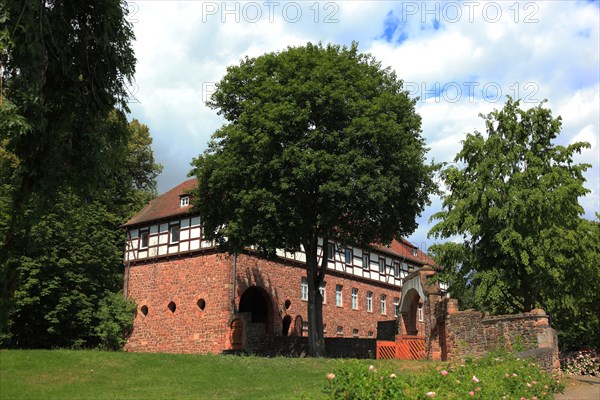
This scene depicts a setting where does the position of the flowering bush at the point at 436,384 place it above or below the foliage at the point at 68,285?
below

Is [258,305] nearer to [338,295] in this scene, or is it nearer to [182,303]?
[182,303]

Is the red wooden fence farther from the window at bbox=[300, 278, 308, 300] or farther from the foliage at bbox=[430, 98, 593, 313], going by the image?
the window at bbox=[300, 278, 308, 300]

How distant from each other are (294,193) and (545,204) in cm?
890

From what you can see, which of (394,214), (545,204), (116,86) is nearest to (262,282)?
(394,214)

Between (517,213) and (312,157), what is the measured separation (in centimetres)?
722

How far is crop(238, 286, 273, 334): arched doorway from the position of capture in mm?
33422

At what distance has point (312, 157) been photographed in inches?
889

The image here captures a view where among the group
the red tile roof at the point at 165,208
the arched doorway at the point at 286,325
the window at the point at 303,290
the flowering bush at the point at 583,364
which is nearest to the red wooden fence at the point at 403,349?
the flowering bush at the point at 583,364

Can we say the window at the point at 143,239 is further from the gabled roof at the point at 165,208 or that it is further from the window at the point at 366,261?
the window at the point at 366,261

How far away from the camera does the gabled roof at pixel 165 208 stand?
34031 mm

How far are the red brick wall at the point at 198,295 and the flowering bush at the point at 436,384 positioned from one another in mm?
19908

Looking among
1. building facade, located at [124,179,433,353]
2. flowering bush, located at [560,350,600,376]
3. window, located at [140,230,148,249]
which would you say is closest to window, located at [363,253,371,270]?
building facade, located at [124,179,433,353]

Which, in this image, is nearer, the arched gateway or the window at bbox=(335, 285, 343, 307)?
the arched gateway

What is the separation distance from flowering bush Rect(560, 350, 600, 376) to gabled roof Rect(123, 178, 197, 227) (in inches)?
757
